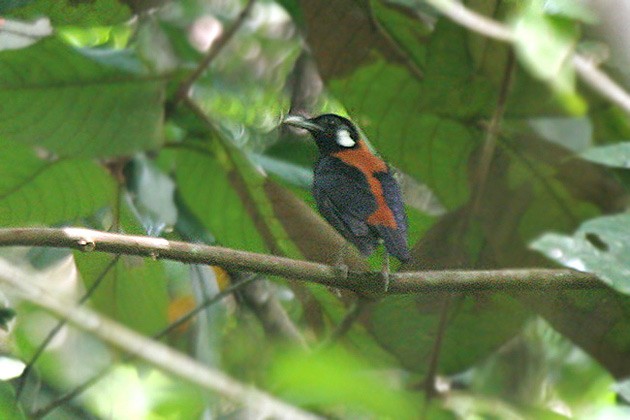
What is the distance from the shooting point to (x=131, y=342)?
1065 mm

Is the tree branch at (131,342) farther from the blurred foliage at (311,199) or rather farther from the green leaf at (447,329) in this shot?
the green leaf at (447,329)

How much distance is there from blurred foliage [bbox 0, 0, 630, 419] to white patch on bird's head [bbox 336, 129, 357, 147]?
0.02m

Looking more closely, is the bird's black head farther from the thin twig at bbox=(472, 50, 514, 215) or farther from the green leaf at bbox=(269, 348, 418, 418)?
the thin twig at bbox=(472, 50, 514, 215)

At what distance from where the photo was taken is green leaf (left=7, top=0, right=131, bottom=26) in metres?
1.16

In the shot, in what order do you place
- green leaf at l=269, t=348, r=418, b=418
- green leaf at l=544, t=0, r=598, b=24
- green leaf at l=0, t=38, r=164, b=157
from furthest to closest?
green leaf at l=544, t=0, r=598, b=24
green leaf at l=0, t=38, r=164, b=157
green leaf at l=269, t=348, r=418, b=418

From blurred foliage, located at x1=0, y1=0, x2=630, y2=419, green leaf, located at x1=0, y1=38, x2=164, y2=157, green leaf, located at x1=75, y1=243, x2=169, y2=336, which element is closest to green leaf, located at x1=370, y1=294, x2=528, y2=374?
blurred foliage, located at x1=0, y1=0, x2=630, y2=419

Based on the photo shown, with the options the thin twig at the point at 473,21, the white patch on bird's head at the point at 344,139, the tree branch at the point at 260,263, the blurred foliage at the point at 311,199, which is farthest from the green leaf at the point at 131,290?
the thin twig at the point at 473,21

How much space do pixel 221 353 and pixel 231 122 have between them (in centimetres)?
36

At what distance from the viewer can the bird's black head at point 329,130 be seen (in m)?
0.81

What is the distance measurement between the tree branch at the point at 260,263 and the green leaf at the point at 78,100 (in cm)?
34

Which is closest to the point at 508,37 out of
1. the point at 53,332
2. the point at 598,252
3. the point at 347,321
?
the point at 598,252

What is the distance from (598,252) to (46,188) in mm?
640

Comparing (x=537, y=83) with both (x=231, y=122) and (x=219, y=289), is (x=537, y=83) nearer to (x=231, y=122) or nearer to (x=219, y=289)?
(x=231, y=122)

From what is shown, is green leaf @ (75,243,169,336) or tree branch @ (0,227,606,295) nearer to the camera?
tree branch @ (0,227,606,295)
